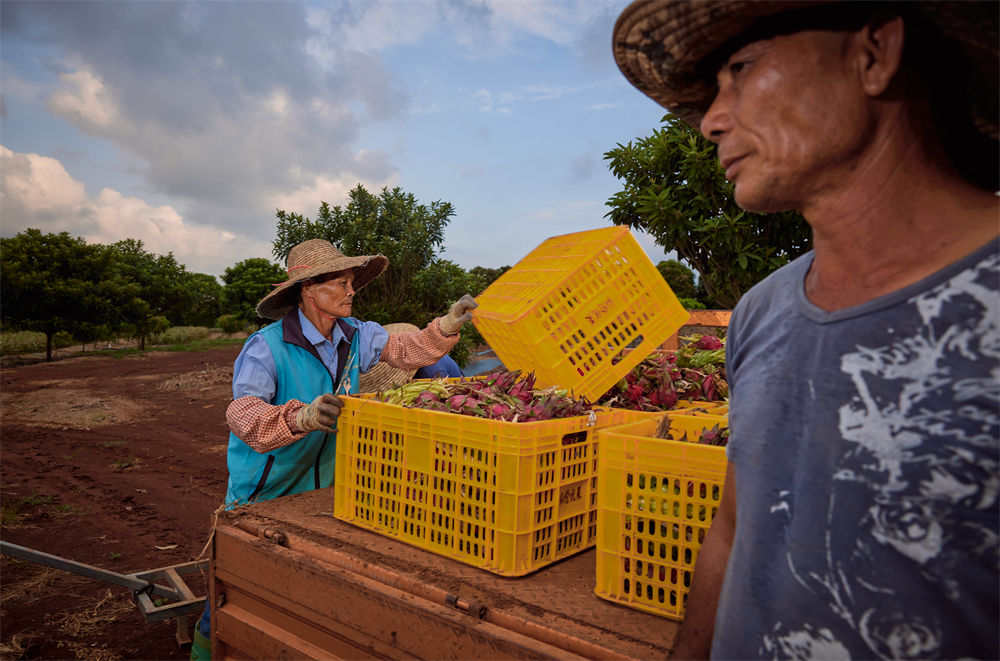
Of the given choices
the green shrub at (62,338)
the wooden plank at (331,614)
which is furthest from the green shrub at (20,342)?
the wooden plank at (331,614)

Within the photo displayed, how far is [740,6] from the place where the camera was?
1.26m

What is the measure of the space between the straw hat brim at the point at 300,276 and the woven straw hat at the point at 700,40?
7.63ft

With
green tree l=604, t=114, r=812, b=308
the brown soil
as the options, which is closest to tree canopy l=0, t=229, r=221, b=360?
the brown soil

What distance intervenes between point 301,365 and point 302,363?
1 centimetres

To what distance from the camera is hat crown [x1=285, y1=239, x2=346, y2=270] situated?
3.88 m

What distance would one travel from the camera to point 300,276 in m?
3.62

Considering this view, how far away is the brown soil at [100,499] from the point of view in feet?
17.2

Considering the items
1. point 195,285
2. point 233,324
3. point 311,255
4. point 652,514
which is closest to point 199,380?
point 311,255

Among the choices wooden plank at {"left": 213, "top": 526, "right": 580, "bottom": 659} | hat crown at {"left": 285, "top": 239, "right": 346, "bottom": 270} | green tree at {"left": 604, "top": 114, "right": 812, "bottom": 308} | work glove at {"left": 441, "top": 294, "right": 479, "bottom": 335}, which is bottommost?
wooden plank at {"left": 213, "top": 526, "right": 580, "bottom": 659}

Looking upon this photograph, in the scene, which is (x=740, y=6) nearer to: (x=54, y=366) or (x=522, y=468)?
(x=522, y=468)

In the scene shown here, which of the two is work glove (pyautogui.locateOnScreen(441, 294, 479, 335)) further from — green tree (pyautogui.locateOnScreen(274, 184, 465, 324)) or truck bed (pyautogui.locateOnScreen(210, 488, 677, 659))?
green tree (pyautogui.locateOnScreen(274, 184, 465, 324))

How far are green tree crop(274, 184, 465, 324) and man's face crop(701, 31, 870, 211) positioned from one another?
440 inches

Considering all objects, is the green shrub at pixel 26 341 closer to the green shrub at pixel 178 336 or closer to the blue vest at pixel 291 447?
the green shrub at pixel 178 336

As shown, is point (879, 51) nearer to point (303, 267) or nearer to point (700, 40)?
point (700, 40)
